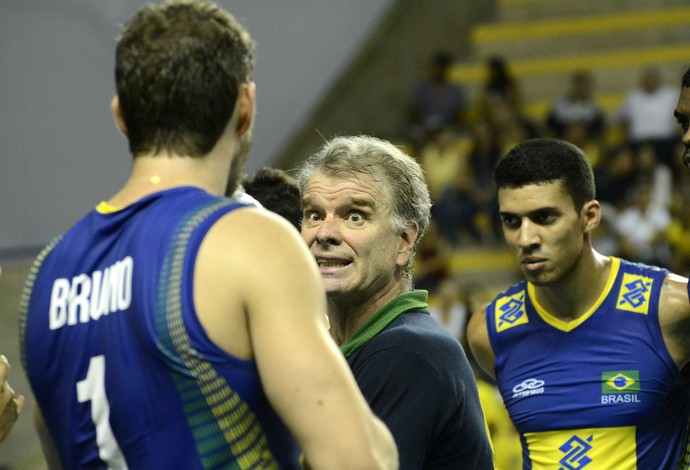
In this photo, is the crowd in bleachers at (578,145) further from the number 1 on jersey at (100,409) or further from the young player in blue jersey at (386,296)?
the number 1 on jersey at (100,409)

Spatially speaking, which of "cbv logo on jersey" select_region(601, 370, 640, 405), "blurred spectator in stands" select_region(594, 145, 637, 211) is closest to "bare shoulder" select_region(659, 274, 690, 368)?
"cbv logo on jersey" select_region(601, 370, 640, 405)

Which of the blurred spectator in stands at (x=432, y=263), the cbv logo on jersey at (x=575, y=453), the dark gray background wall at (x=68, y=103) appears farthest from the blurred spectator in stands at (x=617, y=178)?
the cbv logo on jersey at (x=575, y=453)

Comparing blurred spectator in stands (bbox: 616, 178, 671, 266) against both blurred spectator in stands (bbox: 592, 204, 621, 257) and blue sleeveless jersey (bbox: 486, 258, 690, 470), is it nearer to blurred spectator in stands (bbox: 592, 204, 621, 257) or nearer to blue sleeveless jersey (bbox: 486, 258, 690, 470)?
blurred spectator in stands (bbox: 592, 204, 621, 257)

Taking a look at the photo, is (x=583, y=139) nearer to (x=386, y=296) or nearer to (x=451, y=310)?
(x=451, y=310)

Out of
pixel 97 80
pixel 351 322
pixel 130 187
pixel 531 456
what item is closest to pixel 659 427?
pixel 531 456

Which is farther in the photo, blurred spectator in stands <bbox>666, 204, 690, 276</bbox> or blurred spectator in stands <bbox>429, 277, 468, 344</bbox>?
blurred spectator in stands <bbox>666, 204, 690, 276</bbox>

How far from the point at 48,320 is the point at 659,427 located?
2.70 meters

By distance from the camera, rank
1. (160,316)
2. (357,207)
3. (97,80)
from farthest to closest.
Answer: (97,80)
(357,207)
(160,316)

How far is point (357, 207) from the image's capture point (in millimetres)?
3062

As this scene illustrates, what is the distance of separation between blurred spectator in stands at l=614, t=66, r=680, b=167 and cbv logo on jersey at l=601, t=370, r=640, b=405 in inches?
334

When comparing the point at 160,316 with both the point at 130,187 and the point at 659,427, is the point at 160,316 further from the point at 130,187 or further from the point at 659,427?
the point at 659,427

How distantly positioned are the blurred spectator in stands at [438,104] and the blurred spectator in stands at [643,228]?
2940 millimetres

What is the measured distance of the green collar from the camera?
2.81 metres

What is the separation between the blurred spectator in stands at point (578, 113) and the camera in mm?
12688
